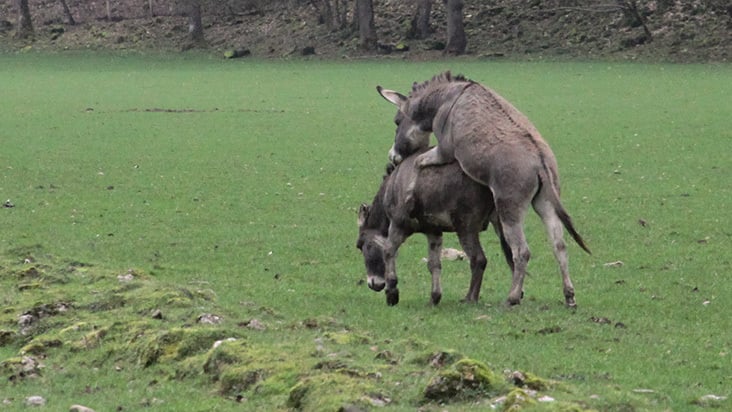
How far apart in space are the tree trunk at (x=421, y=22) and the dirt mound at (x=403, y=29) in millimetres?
308

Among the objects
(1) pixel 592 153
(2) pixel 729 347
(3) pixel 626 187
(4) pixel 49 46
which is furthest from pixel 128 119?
(4) pixel 49 46

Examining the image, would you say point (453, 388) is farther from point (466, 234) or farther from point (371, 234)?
point (371, 234)

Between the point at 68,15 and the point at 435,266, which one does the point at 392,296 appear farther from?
the point at 68,15

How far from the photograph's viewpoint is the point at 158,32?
69.4 metres

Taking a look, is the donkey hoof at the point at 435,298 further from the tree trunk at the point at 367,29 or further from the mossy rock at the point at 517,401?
the tree trunk at the point at 367,29

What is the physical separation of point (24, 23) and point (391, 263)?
6173 cm

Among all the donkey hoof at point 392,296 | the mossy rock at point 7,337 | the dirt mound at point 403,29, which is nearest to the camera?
the mossy rock at point 7,337

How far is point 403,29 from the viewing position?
6425 cm

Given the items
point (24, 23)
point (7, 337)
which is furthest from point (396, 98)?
point (24, 23)

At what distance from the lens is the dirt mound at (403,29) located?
54.3m

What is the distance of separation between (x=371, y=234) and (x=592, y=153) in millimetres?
12600

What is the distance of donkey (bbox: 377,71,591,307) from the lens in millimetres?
11148

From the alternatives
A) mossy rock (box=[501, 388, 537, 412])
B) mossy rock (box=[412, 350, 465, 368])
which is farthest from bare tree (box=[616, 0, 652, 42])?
mossy rock (box=[501, 388, 537, 412])

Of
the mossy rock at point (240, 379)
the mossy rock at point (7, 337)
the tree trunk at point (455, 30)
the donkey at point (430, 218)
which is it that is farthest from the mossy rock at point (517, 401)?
the tree trunk at point (455, 30)
